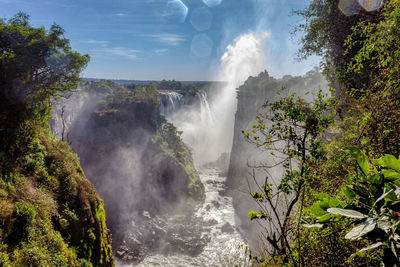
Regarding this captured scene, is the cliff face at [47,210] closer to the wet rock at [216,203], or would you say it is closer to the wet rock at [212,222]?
the wet rock at [212,222]

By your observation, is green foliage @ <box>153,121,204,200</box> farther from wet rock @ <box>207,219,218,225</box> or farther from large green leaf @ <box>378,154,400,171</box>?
large green leaf @ <box>378,154,400,171</box>

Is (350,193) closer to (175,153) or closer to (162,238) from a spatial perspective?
A: (162,238)

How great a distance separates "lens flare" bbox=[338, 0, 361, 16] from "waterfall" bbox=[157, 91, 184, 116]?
39760mm

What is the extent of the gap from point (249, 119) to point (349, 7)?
3387 centimetres

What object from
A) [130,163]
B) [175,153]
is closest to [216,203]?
[175,153]

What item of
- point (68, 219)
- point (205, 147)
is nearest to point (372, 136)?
point (68, 219)

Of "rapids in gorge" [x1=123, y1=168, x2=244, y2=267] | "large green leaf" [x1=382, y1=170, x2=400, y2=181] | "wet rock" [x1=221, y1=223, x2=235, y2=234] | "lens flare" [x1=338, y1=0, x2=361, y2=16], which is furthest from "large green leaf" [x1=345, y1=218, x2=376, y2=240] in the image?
"wet rock" [x1=221, y1=223, x2=235, y2=234]

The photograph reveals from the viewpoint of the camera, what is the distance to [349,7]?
926 cm

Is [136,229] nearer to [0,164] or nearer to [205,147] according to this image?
[0,164]

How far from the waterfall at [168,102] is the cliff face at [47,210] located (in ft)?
119

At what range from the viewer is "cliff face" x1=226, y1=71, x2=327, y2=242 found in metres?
34.6

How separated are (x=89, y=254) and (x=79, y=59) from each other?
457 inches

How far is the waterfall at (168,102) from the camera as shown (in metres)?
46.8

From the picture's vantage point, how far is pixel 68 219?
876 centimetres
